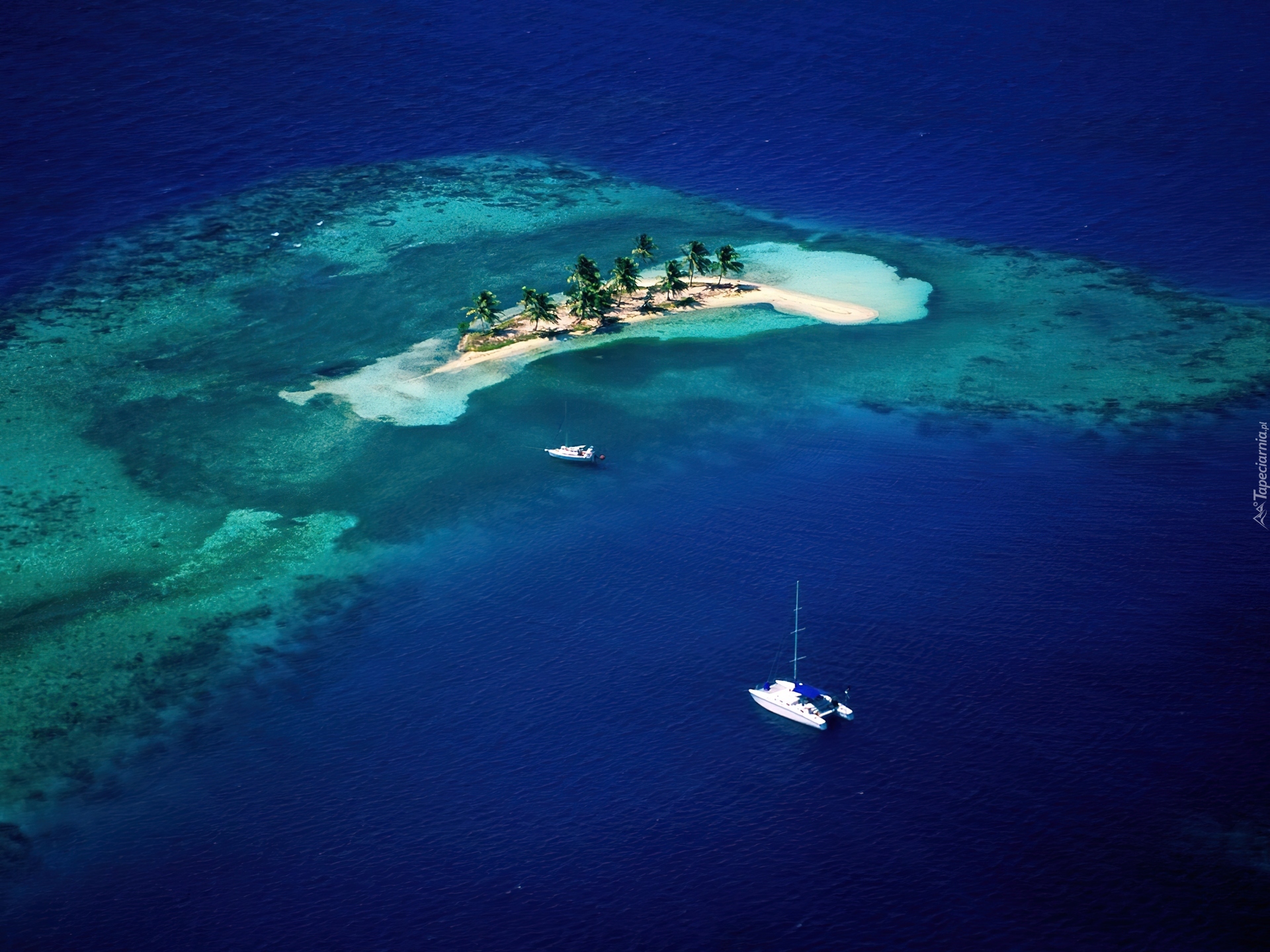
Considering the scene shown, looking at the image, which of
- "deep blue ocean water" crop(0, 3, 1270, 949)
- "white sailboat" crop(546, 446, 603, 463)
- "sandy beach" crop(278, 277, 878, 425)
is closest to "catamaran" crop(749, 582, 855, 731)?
"deep blue ocean water" crop(0, 3, 1270, 949)

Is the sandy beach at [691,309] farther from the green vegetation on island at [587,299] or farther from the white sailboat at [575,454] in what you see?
the white sailboat at [575,454]

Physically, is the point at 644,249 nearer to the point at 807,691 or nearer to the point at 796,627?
the point at 796,627

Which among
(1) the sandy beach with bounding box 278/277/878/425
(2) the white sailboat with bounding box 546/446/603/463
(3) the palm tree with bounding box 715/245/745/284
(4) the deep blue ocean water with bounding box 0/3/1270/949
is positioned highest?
(3) the palm tree with bounding box 715/245/745/284

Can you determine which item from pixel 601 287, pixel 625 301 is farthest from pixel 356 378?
pixel 625 301

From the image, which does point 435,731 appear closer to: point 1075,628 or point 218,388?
point 1075,628

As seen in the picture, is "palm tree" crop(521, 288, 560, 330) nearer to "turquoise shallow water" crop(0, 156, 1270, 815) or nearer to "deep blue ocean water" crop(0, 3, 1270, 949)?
"turquoise shallow water" crop(0, 156, 1270, 815)

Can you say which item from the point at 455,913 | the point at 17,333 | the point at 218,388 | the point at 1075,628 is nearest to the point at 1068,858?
the point at 1075,628
